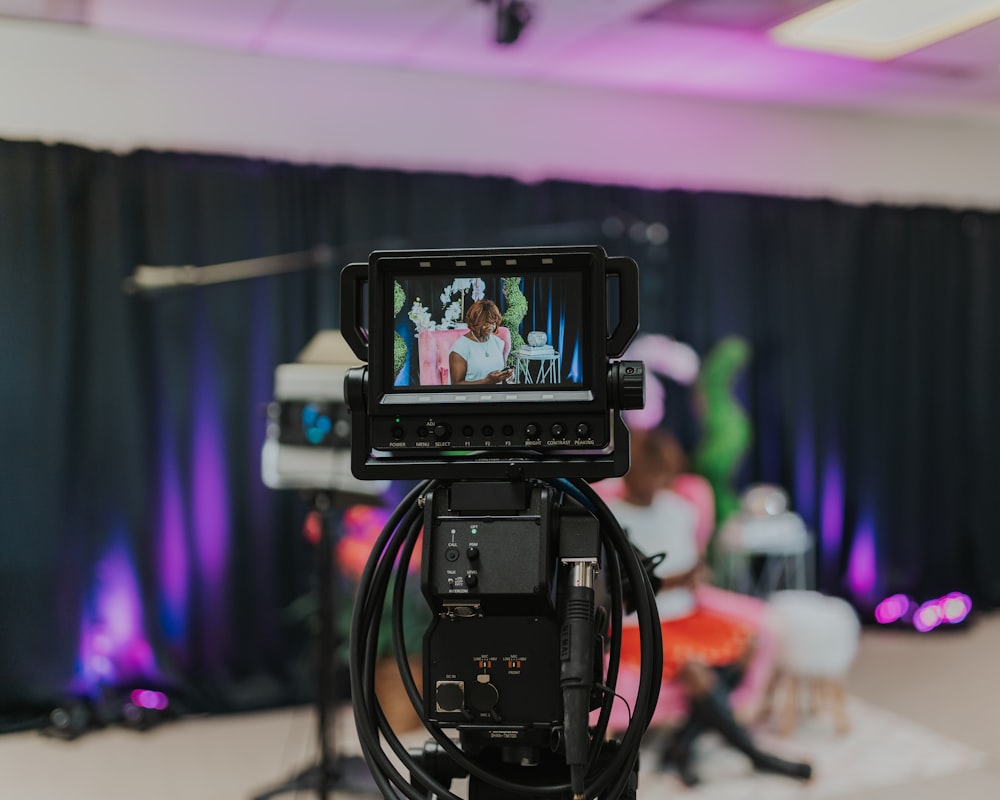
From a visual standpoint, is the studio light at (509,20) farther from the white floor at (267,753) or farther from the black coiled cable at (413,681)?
the white floor at (267,753)

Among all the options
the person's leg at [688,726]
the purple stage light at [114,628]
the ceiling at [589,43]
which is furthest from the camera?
the purple stage light at [114,628]

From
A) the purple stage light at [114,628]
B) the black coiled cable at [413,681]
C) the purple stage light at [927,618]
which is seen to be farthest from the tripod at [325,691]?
the purple stage light at [927,618]

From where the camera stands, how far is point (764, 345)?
4.38 metres

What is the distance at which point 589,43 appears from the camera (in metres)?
3.46

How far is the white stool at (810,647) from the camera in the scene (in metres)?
3.15

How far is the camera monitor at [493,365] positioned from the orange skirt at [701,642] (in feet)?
6.12

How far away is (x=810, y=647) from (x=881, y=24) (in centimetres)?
204

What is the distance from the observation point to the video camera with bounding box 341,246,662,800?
3.85 feet

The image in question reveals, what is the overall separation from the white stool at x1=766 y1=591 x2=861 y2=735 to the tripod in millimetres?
1405

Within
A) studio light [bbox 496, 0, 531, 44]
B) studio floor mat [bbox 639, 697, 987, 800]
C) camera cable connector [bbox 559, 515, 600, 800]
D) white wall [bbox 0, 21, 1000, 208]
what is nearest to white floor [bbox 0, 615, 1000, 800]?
studio floor mat [bbox 639, 697, 987, 800]

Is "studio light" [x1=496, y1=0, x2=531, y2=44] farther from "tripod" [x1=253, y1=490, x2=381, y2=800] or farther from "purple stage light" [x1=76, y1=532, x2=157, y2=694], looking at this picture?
Result: "purple stage light" [x1=76, y1=532, x2=157, y2=694]

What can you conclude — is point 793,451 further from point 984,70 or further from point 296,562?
point 296,562

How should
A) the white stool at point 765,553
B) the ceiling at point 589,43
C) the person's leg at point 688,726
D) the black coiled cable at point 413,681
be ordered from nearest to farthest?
the black coiled cable at point 413,681 < the person's leg at point 688,726 < the ceiling at point 589,43 < the white stool at point 765,553

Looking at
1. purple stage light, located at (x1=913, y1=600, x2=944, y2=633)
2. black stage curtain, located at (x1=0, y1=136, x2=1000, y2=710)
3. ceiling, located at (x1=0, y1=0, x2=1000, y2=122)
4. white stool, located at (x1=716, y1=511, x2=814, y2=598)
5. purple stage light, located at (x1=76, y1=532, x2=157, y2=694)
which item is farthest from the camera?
purple stage light, located at (x1=913, y1=600, x2=944, y2=633)
